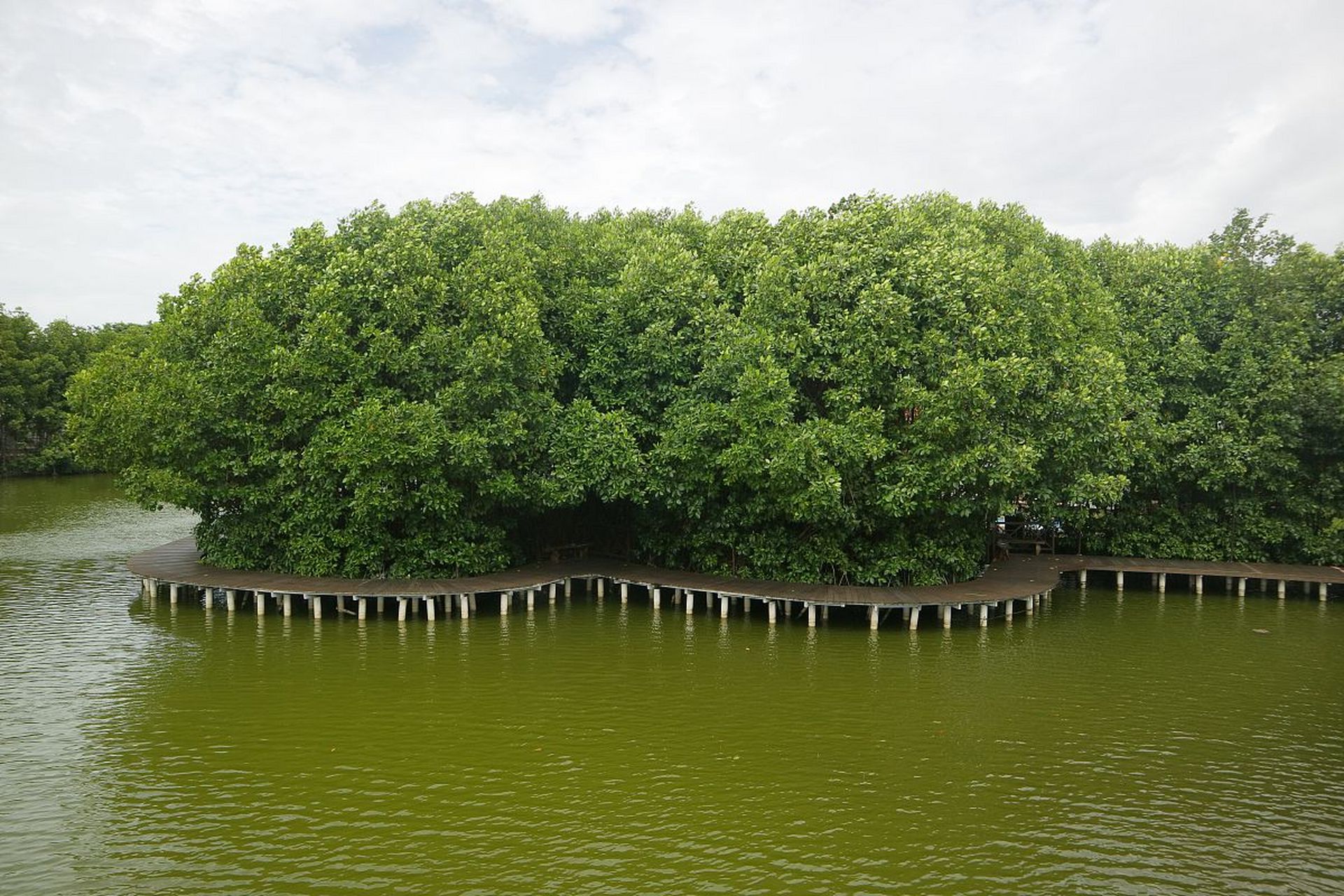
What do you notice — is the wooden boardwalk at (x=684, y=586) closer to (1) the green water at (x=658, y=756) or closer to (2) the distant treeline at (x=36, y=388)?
(1) the green water at (x=658, y=756)

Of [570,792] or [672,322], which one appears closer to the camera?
[570,792]

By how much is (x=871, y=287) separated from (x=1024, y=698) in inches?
456

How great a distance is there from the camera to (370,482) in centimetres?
2264

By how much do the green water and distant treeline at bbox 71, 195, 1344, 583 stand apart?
11.7ft

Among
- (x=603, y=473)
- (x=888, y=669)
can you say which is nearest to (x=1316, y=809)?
(x=888, y=669)

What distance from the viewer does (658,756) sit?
557 inches

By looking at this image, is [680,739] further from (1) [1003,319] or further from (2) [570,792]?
(1) [1003,319]

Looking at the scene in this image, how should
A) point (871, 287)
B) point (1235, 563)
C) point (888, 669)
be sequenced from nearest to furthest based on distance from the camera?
point (888, 669) < point (871, 287) < point (1235, 563)

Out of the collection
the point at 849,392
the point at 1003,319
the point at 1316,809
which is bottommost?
the point at 1316,809

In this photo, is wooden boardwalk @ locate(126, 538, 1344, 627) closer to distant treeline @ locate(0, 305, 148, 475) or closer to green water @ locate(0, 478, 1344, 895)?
green water @ locate(0, 478, 1344, 895)

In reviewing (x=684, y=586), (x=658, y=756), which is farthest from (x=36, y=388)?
(x=658, y=756)

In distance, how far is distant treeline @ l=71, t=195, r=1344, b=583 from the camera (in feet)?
74.5

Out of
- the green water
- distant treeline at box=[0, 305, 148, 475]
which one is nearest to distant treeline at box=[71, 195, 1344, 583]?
the green water

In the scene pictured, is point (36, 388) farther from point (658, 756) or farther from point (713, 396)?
point (658, 756)
